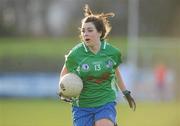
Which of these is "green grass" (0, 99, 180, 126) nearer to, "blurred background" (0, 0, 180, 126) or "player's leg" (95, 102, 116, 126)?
"blurred background" (0, 0, 180, 126)

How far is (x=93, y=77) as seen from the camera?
9.57 m

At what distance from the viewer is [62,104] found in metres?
24.2

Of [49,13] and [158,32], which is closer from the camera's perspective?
[158,32]

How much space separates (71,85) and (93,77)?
0.98 feet

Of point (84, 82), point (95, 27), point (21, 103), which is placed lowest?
point (21, 103)

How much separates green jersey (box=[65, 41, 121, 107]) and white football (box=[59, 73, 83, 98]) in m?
0.11

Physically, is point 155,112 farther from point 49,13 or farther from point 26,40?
point 49,13

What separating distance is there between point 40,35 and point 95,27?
2867cm

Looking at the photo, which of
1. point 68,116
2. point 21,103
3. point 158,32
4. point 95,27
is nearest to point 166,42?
point 158,32

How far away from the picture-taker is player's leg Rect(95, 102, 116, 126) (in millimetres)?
9539

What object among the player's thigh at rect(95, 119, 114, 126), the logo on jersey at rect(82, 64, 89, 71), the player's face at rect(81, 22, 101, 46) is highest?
the player's face at rect(81, 22, 101, 46)

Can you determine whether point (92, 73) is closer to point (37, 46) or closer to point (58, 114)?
point (58, 114)

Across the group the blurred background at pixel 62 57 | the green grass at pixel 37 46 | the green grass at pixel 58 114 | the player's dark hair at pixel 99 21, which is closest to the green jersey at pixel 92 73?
the player's dark hair at pixel 99 21

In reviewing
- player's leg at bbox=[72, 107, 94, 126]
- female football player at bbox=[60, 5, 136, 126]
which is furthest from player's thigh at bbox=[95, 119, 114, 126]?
player's leg at bbox=[72, 107, 94, 126]
